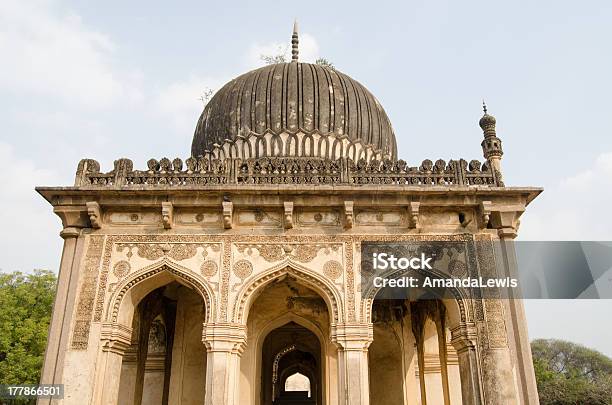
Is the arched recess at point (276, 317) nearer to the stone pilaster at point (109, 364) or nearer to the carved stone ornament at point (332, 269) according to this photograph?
the carved stone ornament at point (332, 269)

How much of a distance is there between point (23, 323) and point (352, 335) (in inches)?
635

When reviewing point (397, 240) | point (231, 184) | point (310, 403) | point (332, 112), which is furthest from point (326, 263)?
point (310, 403)

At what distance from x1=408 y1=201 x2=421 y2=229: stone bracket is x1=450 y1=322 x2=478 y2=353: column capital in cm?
182

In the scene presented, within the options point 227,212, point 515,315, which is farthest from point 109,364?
point 515,315

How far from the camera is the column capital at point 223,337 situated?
8336 millimetres

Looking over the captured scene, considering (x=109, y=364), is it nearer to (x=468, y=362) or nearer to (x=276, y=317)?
(x=276, y=317)

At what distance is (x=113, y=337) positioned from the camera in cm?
849

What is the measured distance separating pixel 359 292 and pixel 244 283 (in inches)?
76.2

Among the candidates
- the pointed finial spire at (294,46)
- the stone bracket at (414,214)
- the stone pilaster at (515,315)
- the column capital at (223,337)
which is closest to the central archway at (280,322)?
the column capital at (223,337)

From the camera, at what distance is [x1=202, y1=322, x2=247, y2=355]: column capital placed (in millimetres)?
8336

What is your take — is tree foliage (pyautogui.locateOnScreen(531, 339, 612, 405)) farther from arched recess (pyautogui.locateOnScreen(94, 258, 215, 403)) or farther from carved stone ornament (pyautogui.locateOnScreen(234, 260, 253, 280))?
carved stone ornament (pyautogui.locateOnScreen(234, 260, 253, 280))

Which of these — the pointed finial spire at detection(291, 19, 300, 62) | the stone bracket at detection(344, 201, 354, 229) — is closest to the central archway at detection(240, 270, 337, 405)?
the stone bracket at detection(344, 201, 354, 229)

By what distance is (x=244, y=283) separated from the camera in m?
8.77

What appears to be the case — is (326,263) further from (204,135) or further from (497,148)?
(204,135)
